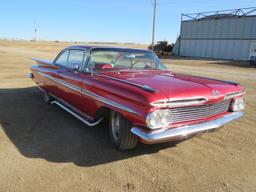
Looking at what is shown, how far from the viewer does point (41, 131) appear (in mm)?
4660

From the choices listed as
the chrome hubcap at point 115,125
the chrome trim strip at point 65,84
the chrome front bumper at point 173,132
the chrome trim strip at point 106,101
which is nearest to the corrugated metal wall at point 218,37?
the chrome trim strip at point 65,84

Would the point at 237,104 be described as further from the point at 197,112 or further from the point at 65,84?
the point at 65,84

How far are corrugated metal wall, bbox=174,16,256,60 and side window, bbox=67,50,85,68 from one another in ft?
96.0

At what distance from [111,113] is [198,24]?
34667mm

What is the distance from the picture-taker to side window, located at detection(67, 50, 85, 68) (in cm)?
487

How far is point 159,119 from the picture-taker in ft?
10.4

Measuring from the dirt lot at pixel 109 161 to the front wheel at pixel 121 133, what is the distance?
0.16 metres

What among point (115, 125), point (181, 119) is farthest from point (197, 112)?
point (115, 125)

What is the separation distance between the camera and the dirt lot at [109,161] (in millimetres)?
3062

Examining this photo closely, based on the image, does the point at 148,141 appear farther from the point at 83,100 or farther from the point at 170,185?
the point at 83,100

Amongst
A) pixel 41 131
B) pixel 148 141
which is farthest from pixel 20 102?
pixel 148 141

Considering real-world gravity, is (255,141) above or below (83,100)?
below

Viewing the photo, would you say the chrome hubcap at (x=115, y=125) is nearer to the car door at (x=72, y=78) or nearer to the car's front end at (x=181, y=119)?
the car's front end at (x=181, y=119)

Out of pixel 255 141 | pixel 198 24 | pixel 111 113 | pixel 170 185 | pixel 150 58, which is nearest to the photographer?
pixel 170 185
